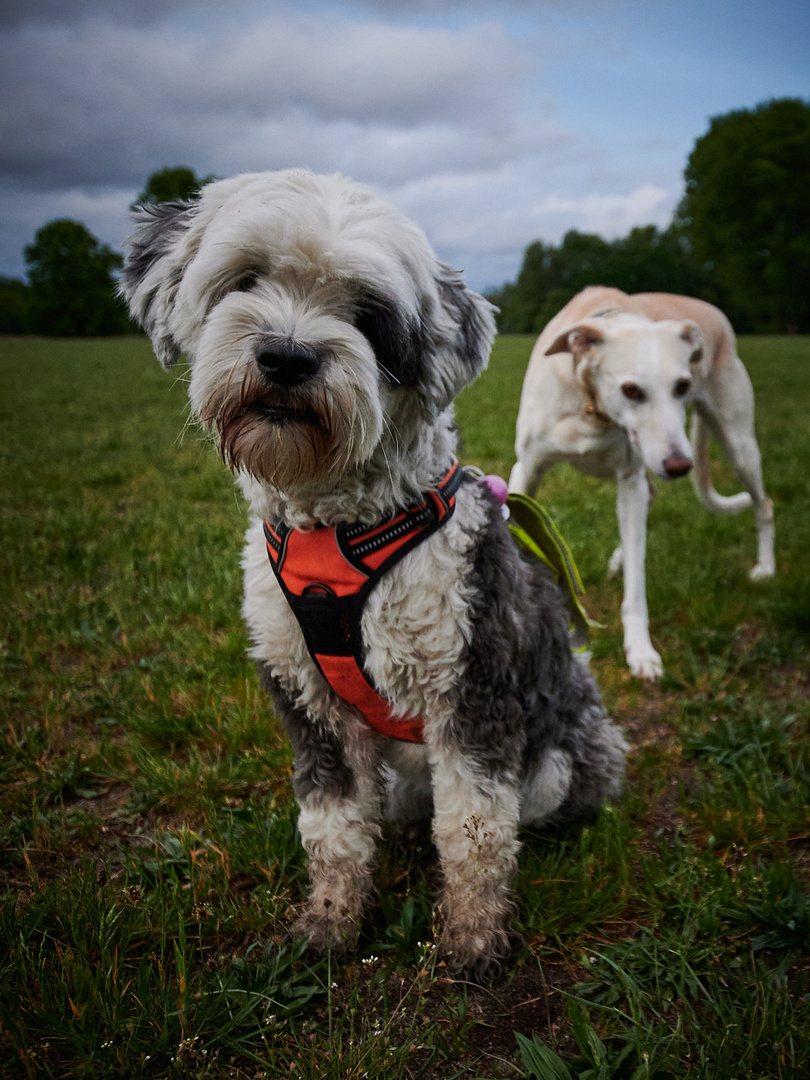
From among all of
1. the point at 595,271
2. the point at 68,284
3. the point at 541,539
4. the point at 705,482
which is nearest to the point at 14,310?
the point at 68,284

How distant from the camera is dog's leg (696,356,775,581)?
5105mm

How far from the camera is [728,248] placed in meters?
43.5

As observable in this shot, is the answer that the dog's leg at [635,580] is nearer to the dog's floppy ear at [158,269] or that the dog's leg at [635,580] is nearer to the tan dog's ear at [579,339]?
the tan dog's ear at [579,339]

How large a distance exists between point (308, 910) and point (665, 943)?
1.05 metres

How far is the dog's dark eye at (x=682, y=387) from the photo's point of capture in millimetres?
3929

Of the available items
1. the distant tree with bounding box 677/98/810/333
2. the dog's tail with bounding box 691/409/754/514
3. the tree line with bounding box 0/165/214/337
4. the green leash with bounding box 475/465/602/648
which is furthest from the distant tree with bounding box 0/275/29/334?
the green leash with bounding box 475/465/602/648

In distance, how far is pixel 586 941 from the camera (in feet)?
6.92

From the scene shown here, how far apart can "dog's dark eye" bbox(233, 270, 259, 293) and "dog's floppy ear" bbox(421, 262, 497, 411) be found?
459 millimetres

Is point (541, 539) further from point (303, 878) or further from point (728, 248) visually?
point (728, 248)

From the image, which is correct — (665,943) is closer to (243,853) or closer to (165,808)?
(243,853)

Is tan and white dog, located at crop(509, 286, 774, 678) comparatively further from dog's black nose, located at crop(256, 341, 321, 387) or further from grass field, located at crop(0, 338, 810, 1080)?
dog's black nose, located at crop(256, 341, 321, 387)

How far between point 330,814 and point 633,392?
9.31 feet

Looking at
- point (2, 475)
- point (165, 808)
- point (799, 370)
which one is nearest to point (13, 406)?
point (2, 475)

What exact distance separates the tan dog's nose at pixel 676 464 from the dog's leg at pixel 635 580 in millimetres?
528
